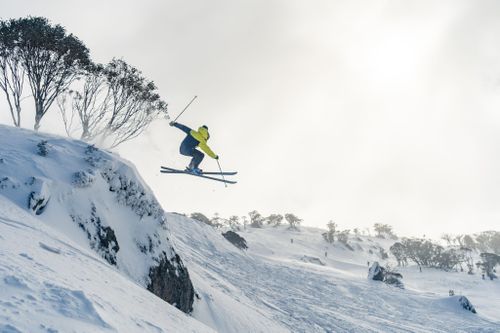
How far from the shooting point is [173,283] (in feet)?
31.1

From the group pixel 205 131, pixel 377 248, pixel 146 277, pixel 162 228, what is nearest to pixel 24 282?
pixel 146 277

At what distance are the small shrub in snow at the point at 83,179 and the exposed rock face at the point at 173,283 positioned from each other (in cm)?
273

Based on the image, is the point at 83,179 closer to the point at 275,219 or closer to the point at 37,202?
the point at 37,202

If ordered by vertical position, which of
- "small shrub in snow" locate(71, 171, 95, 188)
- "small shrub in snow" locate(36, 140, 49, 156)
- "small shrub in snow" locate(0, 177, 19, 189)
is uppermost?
"small shrub in snow" locate(36, 140, 49, 156)

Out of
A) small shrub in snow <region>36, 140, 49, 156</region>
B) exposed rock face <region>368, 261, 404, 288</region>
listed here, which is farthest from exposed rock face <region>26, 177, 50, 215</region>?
exposed rock face <region>368, 261, 404, 288</region>

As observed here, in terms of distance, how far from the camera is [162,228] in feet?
33.9

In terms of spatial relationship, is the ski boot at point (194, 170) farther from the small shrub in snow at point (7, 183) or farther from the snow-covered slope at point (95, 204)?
the small shrub in snow at point (7, 183)

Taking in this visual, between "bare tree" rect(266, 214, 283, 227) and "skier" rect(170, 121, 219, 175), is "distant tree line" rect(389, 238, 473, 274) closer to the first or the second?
"bare tree" rect(266, 214, 283, 227)

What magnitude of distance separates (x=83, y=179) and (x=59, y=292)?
5279 mm

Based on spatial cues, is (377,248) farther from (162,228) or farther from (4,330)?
(4,330)

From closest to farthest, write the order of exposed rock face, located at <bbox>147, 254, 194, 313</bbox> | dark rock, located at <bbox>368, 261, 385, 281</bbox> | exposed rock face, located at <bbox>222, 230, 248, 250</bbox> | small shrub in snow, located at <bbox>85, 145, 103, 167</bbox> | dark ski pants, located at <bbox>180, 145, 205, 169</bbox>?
1. exposed rock face, located at <bbox>147, 254, 194, 313</bbox>
2. small shrub in snow, located at <bbox>85, 145, 103, 167</bbox>
3. dark ski pants, located at <bbox>180, 145, 205, 169</bbox>
4. dark rock, located at <bbox>368, 261, 385, 281</bbox>
5. exposed rock face, located at <bbox>222, 230, 248, 250</bbox>

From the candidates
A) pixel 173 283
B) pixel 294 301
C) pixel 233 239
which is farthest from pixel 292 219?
pixel 173 283

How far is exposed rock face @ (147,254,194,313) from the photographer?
8852mm

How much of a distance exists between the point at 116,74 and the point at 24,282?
804 inches
